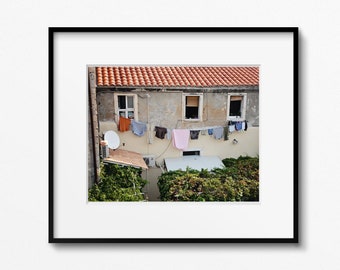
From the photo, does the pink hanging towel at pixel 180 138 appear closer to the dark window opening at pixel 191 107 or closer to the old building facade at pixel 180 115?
the old building facade at pixel 180 115

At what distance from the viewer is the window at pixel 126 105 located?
4.13 metres

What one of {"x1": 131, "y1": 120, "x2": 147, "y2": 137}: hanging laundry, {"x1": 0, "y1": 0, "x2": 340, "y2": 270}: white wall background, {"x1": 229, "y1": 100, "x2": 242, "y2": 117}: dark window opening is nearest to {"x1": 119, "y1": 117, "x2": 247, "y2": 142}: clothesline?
{"x1": 131, "y1": 120, "x2": 147, "y2": 137}: hanging laundry

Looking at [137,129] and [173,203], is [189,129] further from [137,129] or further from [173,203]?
[173,203]

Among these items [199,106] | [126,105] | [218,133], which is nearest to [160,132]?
[199,106]

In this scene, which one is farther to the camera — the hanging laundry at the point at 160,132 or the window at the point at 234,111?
the hanging laundry at the point at 160,132

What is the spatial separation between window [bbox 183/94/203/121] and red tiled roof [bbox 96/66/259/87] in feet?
2.28

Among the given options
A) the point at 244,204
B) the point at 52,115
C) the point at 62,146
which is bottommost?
the point at 244,204
